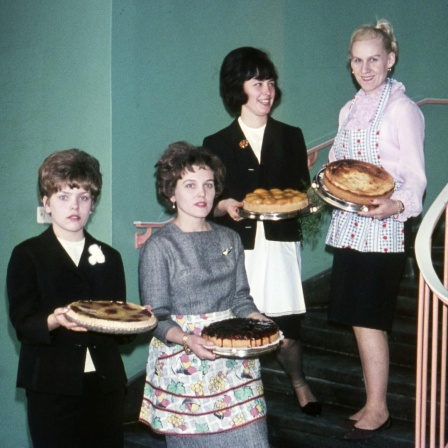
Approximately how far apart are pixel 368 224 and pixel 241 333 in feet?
3.36

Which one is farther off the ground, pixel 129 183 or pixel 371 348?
pixel 129 183

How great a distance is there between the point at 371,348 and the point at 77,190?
1509mm

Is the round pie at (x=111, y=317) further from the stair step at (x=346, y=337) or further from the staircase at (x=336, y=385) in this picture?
the stair step at (x=346, y=337)

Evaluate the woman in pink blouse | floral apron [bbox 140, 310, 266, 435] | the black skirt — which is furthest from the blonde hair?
floral apron [bbox 140, 310, 266, 435]

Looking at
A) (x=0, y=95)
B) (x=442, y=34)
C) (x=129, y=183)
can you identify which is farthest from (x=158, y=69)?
(x=442, y=34)

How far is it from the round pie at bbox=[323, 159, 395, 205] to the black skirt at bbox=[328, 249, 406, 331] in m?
0.35

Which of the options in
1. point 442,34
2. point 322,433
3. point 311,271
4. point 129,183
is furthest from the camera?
point 442,34

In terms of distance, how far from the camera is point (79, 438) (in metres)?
2.52

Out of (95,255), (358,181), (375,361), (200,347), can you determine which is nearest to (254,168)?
(358,181)

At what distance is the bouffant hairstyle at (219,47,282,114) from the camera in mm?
3484

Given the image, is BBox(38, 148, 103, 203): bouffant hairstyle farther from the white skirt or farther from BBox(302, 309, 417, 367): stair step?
BBox(302, 309, 417, 367): stair step

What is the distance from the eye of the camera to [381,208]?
10.1 ft

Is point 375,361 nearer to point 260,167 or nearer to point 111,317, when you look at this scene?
point 260,167

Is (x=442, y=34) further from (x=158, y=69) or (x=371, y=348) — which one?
(x=371, y=348)
